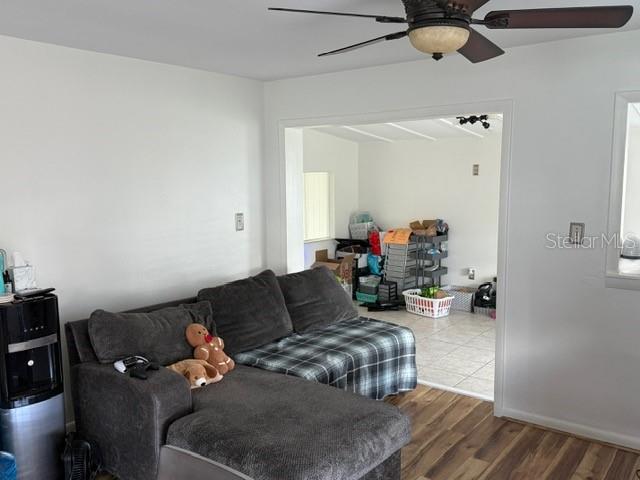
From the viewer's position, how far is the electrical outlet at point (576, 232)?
10.7ft

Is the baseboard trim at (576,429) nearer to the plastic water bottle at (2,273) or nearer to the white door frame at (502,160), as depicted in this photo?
the white door frame at (502,160)

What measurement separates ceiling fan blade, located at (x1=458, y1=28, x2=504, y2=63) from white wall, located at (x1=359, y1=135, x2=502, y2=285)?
4.49 m

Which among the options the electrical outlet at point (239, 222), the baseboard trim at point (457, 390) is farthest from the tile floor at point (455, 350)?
the electrical outlet at point (239, 222)

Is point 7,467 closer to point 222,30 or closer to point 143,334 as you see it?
point 143,334

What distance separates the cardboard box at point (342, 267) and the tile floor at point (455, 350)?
1.44ft

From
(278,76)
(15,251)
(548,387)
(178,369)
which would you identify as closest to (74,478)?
(178,369)

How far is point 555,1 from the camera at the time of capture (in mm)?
2428

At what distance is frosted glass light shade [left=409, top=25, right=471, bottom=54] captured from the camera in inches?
76.9

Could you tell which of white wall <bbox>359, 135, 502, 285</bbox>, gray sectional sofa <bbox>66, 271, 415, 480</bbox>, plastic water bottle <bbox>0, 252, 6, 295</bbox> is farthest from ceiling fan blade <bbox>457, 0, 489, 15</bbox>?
white wall <bbox>359, 135, 502, 285</bbox>

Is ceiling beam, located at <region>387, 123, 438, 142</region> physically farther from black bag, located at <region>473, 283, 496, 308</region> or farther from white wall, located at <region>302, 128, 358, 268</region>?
black bag, located at <region>473, 283, 496, 308</region>

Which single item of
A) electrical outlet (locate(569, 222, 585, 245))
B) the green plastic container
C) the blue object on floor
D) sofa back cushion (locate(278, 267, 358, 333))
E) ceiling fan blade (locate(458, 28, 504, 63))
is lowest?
the green plastic container

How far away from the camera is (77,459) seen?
2709 mm

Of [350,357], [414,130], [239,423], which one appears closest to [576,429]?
[350,357]

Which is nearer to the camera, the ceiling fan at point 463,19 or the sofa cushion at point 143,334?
the ceiling fan at point 463,19
